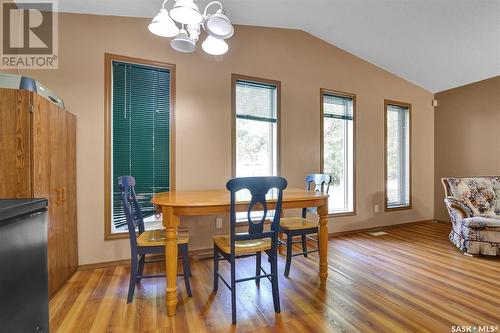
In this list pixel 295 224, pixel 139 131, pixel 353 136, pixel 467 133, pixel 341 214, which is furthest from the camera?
pixel 467 133

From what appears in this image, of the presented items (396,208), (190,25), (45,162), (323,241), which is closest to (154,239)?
(45,162)

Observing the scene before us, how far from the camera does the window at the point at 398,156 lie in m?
4.47

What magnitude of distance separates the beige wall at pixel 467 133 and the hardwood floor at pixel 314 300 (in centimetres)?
210

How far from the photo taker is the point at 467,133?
4418 mm

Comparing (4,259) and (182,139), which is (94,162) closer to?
(182,139)

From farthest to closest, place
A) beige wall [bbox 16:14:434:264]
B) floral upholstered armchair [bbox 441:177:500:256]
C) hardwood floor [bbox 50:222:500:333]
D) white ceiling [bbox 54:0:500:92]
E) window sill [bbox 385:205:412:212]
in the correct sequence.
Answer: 1. window sill [bbox 385:205:412:212]
2. floral upholstered armchair [bbox 441:177:500:256]
3. white ceiling [bbox 54:0:500:92]
4. beige wall [bbox 16:14:434:264]
5. hardwood floor [bbox 50:222:500:333]

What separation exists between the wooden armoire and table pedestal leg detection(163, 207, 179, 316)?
0.98 metres

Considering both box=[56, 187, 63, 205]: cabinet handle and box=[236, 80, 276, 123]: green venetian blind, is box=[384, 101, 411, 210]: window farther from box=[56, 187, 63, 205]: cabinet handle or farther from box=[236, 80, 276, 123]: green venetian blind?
box=[56, 187, 63, 205]: cabinet handle

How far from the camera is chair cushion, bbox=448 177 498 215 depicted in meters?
3.48

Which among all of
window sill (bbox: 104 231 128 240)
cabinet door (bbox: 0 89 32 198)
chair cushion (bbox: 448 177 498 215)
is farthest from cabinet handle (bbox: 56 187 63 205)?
chair cushion (bbox: 448 177 498 215)

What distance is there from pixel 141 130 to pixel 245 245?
1.85m

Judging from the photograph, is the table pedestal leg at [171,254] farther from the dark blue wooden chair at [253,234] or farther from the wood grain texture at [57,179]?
the wood grain texture at [57,179]

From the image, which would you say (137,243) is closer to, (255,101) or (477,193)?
(255,101)

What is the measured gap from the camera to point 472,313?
1.83m
